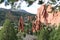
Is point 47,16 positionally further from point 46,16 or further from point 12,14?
point 12,14

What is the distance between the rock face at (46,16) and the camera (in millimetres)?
6246

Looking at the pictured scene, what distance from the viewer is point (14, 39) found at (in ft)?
16.4

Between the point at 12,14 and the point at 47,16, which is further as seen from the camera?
the point at 12,14

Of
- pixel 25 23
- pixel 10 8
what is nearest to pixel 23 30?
pixel 25 23

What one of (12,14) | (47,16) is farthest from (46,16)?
(12,14)

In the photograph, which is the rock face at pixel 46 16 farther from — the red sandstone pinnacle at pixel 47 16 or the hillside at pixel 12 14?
the hillside at pixel 12 14

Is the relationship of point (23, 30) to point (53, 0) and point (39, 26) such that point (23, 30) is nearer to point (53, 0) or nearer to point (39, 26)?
point (39, 26)

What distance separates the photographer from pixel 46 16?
6270 mm

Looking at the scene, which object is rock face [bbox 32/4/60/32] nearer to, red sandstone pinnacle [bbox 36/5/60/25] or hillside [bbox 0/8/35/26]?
red sandstone pinnacle [bbox 36/5/60/25]

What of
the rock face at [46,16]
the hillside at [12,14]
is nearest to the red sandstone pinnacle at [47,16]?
the rock face at [46,16]

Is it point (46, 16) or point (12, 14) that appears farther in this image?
point (12, 14)

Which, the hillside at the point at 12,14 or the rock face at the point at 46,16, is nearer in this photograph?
the rock face at the point at 46,16

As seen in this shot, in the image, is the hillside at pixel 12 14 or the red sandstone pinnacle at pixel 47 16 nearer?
the red sandstone pinnacle at pixel 47 16

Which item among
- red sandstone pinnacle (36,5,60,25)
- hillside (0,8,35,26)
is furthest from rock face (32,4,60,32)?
hillside (0,8,35,26)
